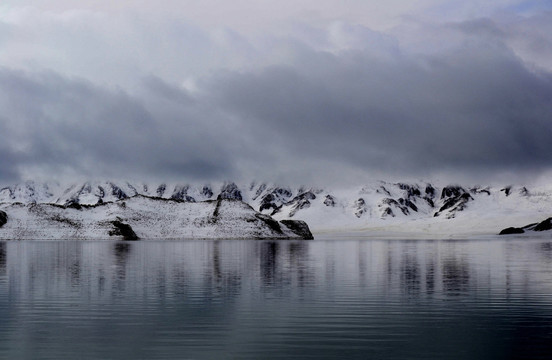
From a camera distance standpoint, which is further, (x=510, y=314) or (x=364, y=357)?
(x=510, y=314)

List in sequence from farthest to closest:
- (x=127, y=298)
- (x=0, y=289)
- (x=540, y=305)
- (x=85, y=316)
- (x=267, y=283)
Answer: (x=267, y=283) → (x=0, y=289) → (x=127, y=298) → (x=540, y=305) → (x=85, y=316)

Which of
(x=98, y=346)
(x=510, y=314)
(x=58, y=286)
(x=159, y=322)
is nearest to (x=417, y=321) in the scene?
(x=510, y=314)

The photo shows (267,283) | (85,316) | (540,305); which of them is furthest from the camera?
(267,283)

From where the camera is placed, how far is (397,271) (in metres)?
63.8

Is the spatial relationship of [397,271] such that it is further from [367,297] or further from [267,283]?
[367,297]

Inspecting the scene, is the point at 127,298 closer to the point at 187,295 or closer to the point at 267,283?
the point at 187,295

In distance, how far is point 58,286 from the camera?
158ft

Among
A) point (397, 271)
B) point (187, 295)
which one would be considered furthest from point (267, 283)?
point (397, 271)

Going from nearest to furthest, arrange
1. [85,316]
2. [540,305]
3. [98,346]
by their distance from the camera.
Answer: [98,346], [85,316], [540,305]

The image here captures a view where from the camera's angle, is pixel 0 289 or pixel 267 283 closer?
pixel 0 289

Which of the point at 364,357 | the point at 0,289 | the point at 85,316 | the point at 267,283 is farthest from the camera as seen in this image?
the point at 267,283

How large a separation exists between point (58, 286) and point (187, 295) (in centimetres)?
1138

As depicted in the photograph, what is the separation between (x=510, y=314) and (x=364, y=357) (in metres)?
13.1

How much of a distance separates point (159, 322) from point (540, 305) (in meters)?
20.3
